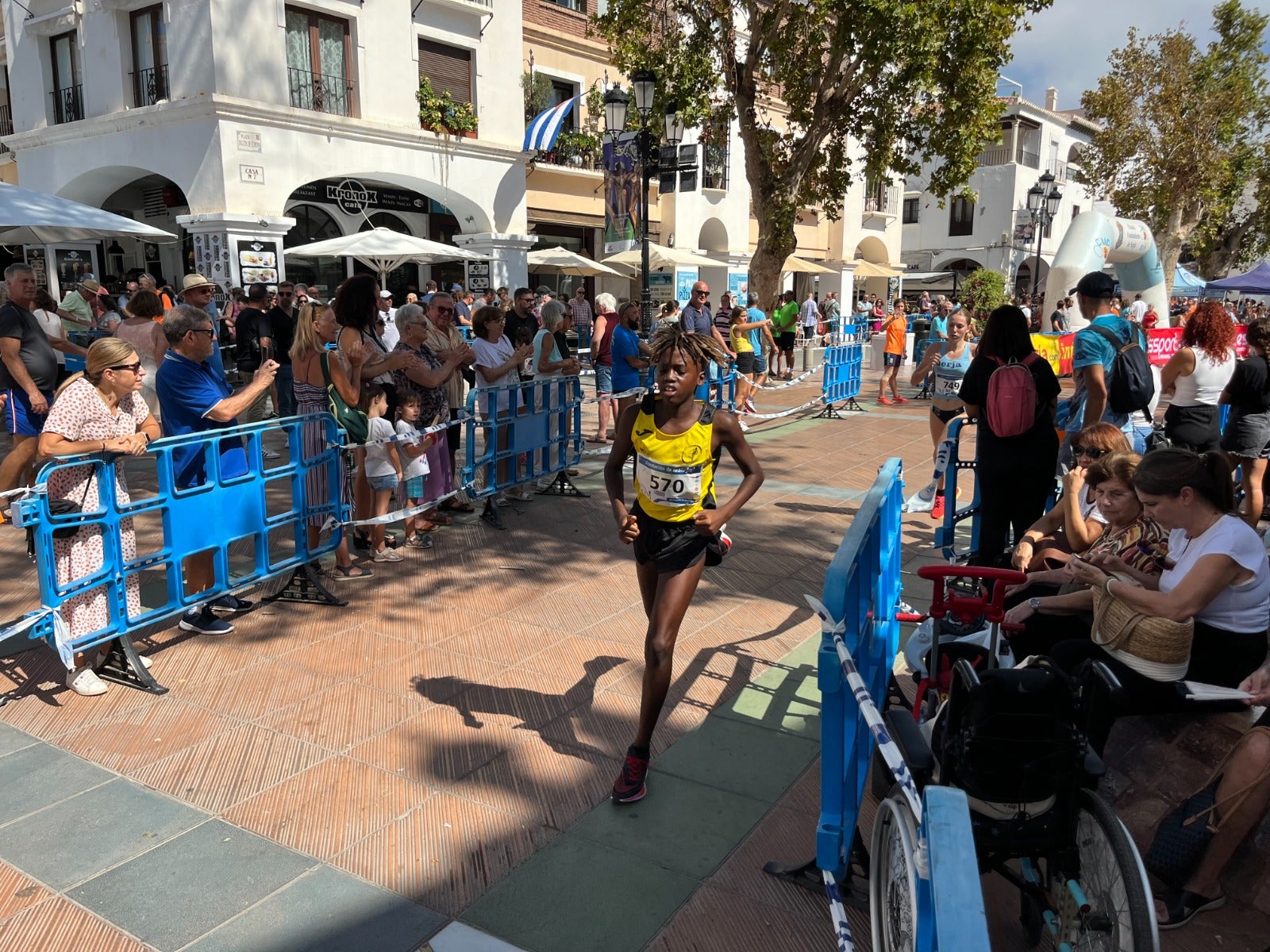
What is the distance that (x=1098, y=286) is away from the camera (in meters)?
5.68

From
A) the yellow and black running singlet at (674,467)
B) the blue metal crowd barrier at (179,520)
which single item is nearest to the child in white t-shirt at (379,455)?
the blue metal crowd barrier at (179,520)

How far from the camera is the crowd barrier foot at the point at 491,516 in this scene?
772 centimetres

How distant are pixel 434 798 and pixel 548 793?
45cm

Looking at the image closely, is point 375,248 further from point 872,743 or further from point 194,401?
point 872,743

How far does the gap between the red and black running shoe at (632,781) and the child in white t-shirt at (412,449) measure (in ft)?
11.7

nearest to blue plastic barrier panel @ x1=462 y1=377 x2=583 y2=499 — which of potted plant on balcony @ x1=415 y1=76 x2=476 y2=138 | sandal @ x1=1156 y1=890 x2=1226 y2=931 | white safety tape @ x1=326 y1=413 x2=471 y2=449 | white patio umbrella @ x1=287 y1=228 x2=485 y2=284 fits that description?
white safety tape @ x1=326 y1=413 x2=471 y2=449

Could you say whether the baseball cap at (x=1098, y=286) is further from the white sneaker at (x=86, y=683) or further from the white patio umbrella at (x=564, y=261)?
the white patio umbrella at (x=564, y=261)

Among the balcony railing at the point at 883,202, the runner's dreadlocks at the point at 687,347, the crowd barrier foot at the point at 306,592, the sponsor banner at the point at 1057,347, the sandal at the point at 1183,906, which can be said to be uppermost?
the balcony railing at the point at 883,202

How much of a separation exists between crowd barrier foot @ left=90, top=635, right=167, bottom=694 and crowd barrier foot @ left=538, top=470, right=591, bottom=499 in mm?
4603

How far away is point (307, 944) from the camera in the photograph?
9.13 ft

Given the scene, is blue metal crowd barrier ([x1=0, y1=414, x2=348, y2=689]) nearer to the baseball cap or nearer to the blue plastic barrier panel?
the blue plastic barrier panel

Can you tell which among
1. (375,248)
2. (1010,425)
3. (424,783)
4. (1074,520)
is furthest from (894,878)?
(375,248)

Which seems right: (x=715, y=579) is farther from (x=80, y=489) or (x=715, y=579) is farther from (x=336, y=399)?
(x=80, y=489)

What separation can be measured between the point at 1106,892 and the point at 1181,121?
30.8 m
